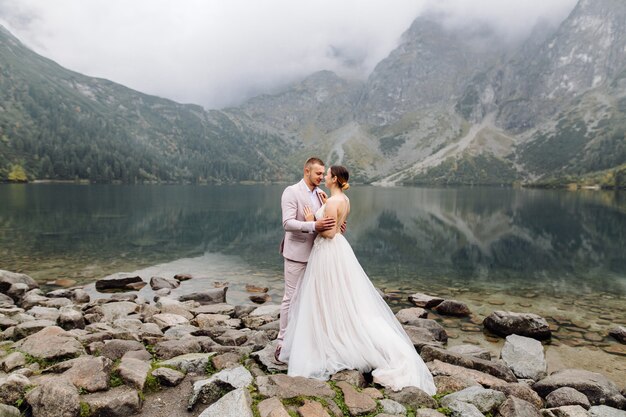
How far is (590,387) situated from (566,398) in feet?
5.04

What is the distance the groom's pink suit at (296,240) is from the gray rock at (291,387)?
181cm

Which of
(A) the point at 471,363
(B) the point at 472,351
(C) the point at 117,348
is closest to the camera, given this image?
(C) the point at 117,348

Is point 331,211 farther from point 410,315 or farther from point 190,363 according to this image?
point 410,315

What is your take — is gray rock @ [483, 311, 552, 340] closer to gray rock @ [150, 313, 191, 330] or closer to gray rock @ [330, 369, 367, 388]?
gray rock @ [330, 369, 367, 388]

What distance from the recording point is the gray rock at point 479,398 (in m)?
7.98

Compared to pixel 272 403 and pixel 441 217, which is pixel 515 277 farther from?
pixel 441 217

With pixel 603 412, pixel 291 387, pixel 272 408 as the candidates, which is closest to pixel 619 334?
pixel 603 412

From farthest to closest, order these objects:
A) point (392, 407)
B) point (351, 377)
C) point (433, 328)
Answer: point (433, 328)
point (351, 377)
point (392, 407)

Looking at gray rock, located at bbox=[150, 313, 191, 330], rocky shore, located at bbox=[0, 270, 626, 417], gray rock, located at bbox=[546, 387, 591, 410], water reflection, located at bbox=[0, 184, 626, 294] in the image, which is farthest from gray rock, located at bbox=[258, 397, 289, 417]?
water reflection, located at bbox=[0, 184, 626, 294]

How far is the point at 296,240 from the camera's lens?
31.8ft

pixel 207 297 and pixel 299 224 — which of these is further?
pixel 207 297

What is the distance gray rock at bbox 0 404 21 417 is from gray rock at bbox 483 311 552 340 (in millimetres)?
17109

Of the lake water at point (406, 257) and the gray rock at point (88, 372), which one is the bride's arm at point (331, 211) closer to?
the gray rock at point (88, 372)

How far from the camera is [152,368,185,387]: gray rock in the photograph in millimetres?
7705
